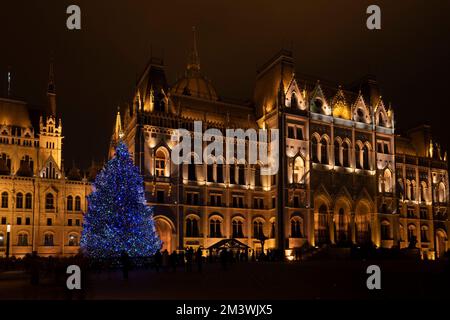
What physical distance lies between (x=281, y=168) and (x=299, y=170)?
321 cm

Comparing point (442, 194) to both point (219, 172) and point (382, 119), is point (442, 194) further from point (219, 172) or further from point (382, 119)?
point (219, 172)

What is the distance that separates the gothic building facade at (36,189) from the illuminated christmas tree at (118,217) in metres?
25.9

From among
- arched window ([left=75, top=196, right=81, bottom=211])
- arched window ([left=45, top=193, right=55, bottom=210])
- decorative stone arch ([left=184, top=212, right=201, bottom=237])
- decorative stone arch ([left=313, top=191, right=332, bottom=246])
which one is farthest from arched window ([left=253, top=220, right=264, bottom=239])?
arched window ([left=45, top=193, right=55, bottom=210])

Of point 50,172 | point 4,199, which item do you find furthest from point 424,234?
point 4,199

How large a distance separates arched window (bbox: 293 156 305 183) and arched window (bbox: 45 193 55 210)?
30547 mm

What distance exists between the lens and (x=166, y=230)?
56.8 meters

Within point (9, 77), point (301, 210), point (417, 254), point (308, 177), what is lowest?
point (417, 254)

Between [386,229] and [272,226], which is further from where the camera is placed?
[386,229]

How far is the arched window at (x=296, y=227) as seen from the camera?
200 feet

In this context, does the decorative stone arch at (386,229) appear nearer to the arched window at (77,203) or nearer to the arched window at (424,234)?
the arched window at (424,234)

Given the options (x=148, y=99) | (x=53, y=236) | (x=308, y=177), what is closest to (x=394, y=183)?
(x=308, y=177)

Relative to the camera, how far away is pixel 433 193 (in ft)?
268
